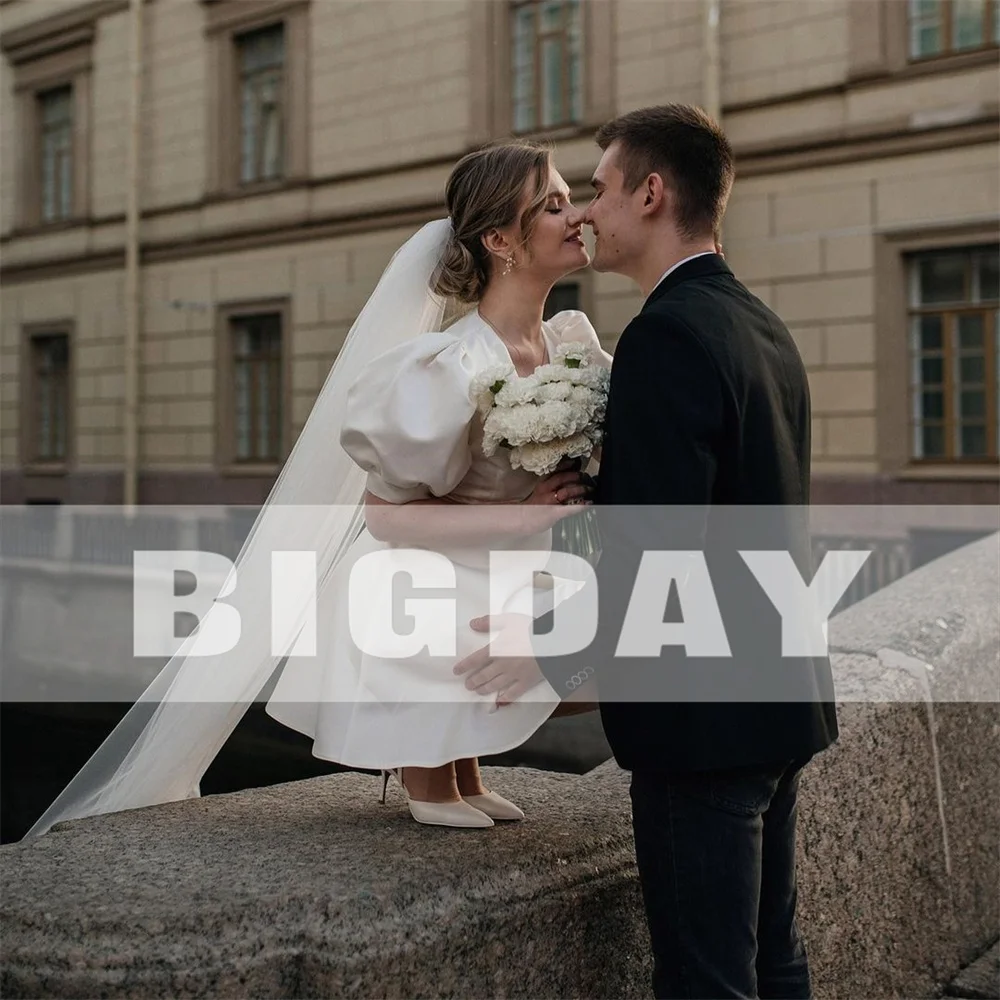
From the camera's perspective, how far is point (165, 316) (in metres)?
17.1

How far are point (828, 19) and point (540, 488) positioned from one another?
1078 centimetres

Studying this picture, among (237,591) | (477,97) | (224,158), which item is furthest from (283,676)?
(224,158)

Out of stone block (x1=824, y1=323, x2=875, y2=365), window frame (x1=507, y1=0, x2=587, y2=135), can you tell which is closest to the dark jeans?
stone block (x1=824, y1=323, x2=875, y2=365)

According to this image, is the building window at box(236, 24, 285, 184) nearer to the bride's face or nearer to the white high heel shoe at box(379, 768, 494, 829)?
the bride's face

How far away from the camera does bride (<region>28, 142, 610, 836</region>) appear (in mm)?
2305

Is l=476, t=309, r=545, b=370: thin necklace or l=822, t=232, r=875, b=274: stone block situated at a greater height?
l=822, t=232, r=875, b=274: stone block

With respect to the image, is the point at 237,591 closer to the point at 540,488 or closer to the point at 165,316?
the point at 540,488

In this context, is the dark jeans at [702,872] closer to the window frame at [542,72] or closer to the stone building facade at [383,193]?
the stone building facade at [383,193]

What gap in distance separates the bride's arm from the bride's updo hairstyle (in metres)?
0.48

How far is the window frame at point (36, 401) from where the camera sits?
59.1 feet

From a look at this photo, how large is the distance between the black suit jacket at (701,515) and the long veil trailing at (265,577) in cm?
70

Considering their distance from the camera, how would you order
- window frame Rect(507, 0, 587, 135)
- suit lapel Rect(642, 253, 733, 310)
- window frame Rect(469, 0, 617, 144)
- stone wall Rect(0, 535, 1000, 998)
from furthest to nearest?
window frame Rect(507, 0, 587, 135), window frame Rect(469, 0, 617, 144), suit lapel Rect(642, 253, 733, 310), stone wall Rect(0, 535, 1000, 998)

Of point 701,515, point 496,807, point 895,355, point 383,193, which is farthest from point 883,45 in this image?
point 701,515

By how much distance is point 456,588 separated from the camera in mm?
2373
